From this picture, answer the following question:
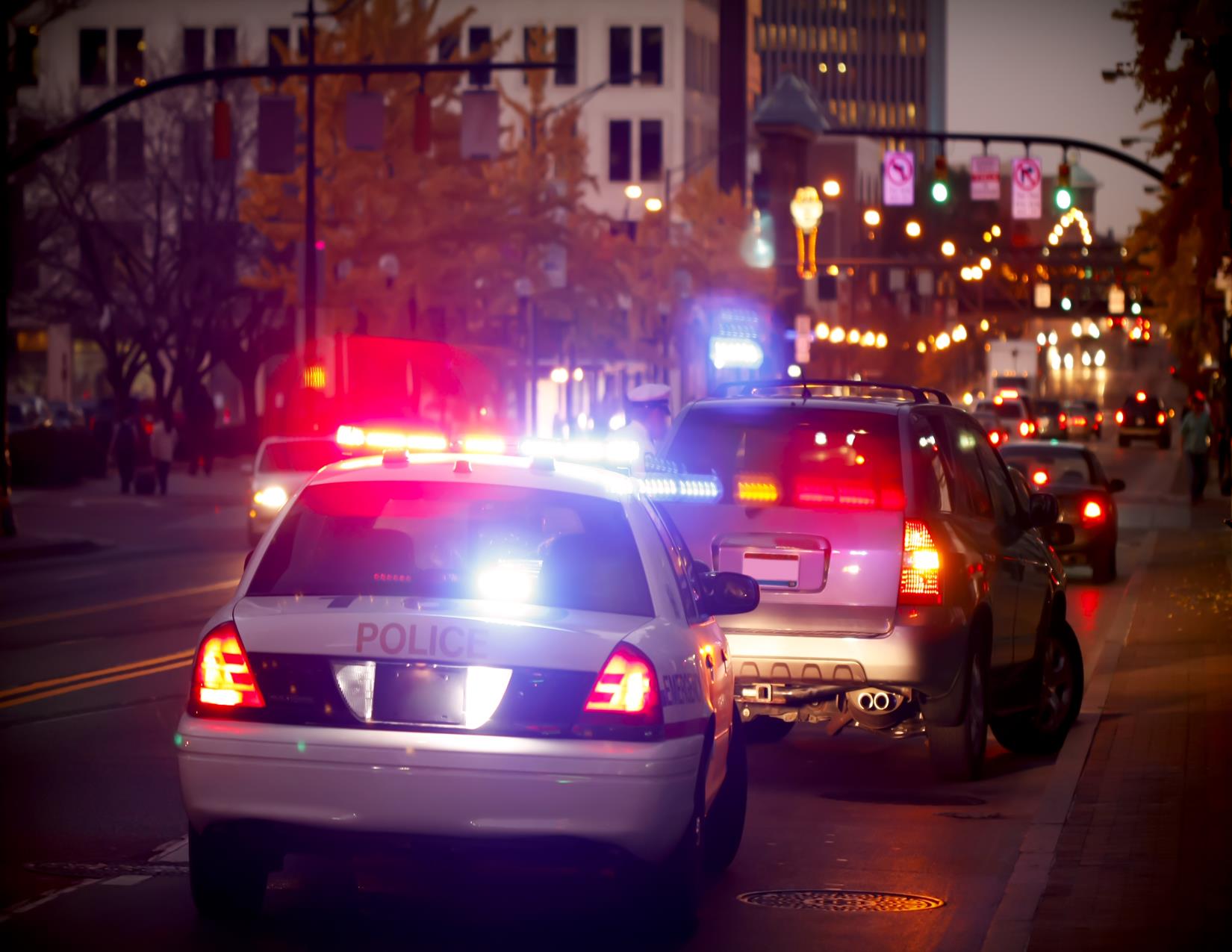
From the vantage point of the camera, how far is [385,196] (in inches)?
2382

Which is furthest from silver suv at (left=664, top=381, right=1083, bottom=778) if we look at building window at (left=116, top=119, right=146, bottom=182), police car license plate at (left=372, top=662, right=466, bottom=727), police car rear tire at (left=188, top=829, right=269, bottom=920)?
building window at (left=116, top=119, right=146, bottom=182)

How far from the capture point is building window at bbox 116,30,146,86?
70938mm

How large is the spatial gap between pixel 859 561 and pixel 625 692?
414 cm

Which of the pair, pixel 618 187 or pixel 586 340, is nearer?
pixel 586 340

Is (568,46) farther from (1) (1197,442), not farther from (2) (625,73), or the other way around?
(1) (1197,442)

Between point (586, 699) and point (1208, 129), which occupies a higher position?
point (1208, 129)

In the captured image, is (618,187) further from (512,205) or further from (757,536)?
(757,536)

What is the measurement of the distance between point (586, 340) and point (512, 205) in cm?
1203

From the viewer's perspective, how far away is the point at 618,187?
4473 inches

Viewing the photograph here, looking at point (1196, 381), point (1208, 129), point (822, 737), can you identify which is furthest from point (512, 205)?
point (822, 737)

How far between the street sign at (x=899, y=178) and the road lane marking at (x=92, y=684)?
45625 mm

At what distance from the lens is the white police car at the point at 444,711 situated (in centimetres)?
727

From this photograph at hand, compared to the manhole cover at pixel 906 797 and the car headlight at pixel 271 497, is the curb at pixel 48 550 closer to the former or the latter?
the car headlight at pixel 271 497

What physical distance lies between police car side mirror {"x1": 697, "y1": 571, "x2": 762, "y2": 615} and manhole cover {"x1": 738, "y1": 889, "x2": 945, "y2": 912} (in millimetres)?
1065
